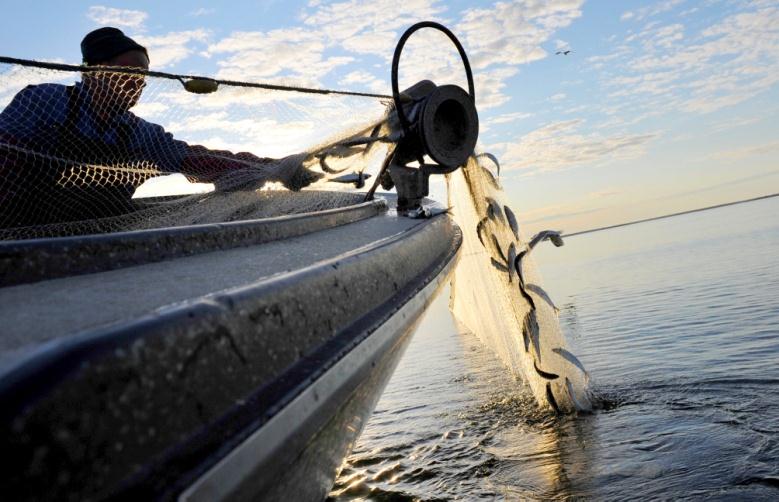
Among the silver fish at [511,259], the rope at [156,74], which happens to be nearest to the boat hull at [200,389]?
the rope at [156,74]

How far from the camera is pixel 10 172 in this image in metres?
3.40

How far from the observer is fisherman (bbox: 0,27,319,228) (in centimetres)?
355

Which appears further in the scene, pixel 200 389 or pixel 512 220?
pixel 512 220

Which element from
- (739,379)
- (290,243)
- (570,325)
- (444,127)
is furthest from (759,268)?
(290,243)

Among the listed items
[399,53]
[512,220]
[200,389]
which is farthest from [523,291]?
[200,389]

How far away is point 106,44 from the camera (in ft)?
13.2

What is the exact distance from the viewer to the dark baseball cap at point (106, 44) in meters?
4.03

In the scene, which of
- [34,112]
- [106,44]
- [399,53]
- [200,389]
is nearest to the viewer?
[200,389]

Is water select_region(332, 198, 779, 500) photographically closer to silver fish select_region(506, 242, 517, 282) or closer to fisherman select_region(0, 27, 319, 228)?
silver fish select_region(506, 242, 517, 282)

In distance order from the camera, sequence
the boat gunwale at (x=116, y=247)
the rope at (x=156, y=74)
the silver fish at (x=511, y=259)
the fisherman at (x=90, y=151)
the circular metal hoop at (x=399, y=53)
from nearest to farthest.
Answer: the boat gunwale at (x=116, y=247), the rope at (x=156, y=74), the circular metal hoop at (x=399, y=53), the fisherman at (x=90, y=151), the silver fish at (x=511, y=259)

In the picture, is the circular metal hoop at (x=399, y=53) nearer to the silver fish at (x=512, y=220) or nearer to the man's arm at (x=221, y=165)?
the man's arm at (x=221, y=165)

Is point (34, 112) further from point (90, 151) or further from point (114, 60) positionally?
point (114, 60)

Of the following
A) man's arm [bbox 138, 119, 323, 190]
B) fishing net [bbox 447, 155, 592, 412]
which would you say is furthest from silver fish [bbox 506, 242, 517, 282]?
man's arm [bbox 138, 119, 323, 190]

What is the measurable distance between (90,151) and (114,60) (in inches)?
29.0
